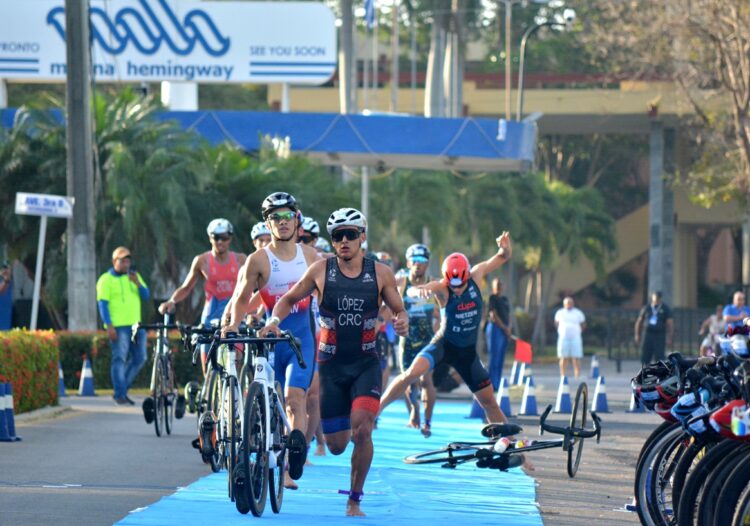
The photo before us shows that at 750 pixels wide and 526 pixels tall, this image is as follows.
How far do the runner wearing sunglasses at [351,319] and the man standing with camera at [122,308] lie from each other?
9.49m

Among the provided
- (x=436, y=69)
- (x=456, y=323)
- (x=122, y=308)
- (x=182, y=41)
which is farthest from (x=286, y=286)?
(x=436, y=69)

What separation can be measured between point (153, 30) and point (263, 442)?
2942cm

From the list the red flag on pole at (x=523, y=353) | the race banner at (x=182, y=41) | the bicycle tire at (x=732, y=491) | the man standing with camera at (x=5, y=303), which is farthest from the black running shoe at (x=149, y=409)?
the race banner at (x=182, y=41)

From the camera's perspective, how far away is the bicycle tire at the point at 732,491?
7.89m

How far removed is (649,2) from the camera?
136 feet

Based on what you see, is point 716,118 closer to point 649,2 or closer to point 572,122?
point 649,2

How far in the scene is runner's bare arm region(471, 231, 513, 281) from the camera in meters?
13.6

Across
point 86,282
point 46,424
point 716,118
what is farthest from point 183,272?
point 716,118

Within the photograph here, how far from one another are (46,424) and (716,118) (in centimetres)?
3081

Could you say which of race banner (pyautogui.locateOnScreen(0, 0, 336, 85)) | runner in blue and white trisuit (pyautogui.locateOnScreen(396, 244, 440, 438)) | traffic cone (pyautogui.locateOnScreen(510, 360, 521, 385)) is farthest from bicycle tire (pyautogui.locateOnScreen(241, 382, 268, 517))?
race banner (pyautogui.locateOnScreen(0, 0, 336, 85))

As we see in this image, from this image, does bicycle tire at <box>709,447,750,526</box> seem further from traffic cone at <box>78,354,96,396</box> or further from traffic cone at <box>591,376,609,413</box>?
traffic cone at <box>78,354,96,396</box>

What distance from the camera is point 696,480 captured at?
844cm

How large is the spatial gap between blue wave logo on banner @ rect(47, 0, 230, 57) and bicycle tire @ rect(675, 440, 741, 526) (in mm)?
30765

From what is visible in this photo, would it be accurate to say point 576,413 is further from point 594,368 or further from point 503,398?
point 594,368
